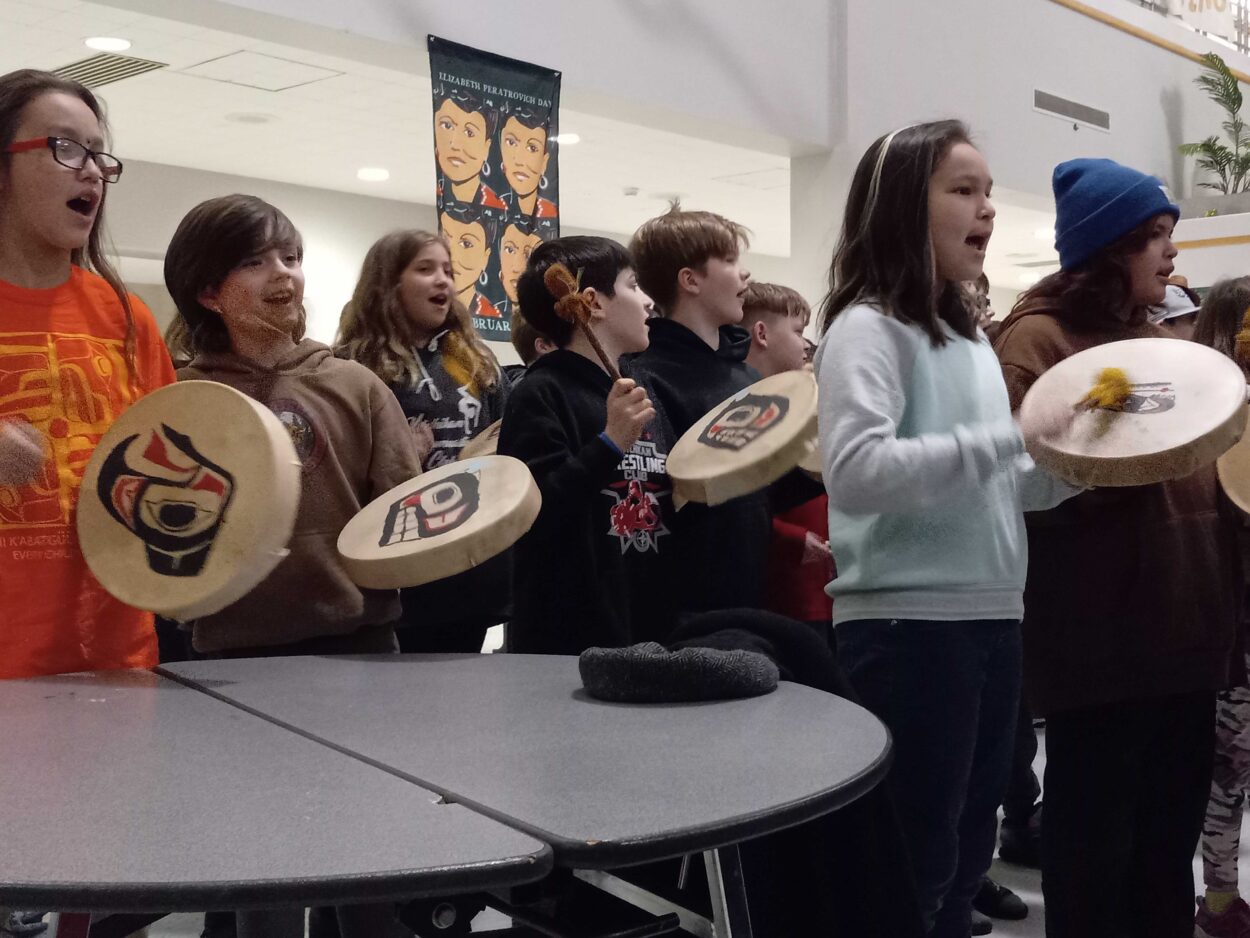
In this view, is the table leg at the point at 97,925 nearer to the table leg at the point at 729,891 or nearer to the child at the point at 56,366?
the child at the point at 56,366

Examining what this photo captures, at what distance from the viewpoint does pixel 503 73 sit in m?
5.23

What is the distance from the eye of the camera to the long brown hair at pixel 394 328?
10.1 ft

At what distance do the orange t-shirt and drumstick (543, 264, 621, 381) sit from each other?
0.79 m

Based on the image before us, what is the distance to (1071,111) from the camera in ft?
28.1

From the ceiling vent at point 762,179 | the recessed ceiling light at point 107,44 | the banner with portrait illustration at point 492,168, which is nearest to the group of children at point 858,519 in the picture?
the banner with portrait illustration at point 492,168

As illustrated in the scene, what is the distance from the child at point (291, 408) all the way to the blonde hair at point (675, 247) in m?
0.71

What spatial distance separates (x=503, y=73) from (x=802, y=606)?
3173 millimetres

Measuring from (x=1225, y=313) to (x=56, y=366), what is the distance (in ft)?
7.83

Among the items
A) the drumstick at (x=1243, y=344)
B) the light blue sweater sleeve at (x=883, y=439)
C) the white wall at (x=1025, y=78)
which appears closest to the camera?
the light blue sweater sleeve at (x=883, y=439)

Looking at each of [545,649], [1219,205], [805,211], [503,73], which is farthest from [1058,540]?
[1219,205]

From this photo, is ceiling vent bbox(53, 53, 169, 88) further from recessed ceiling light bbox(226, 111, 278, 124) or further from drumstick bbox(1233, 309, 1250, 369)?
drumstick bbox(1233, 309, 1250, 369)

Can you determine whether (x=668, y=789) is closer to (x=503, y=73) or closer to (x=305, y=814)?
(x=305, y=814)

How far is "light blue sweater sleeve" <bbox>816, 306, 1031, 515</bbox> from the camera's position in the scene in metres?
1.70

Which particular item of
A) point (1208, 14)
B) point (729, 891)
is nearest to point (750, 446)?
point (729, 891)
